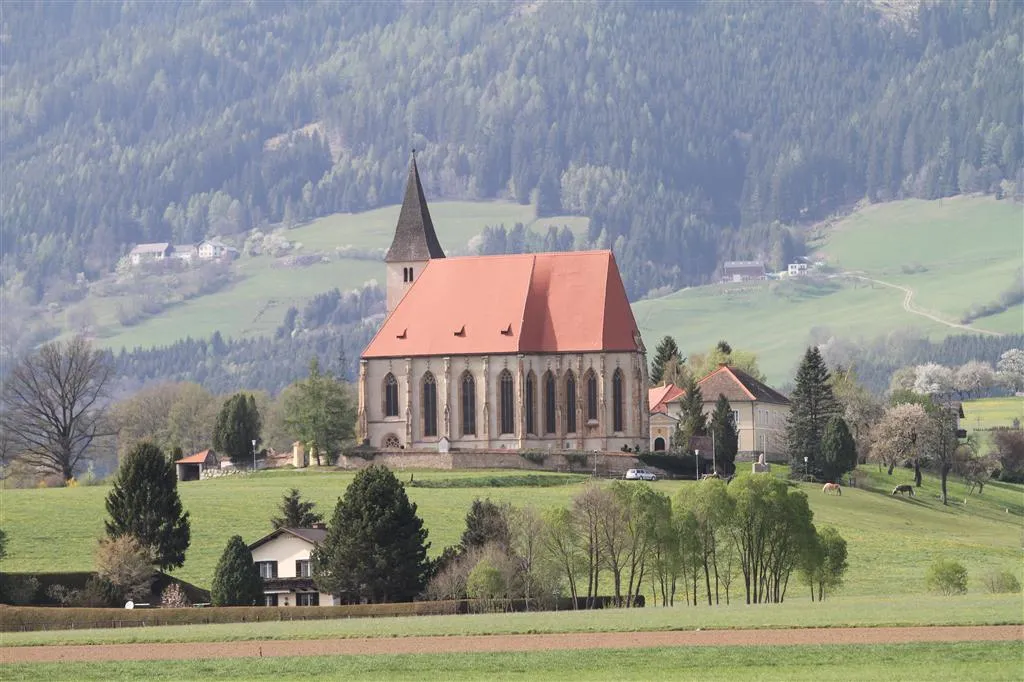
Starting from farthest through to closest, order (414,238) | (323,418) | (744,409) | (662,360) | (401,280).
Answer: (662,360) → (414,238) → (401,280) → (744,409) → (323,418)

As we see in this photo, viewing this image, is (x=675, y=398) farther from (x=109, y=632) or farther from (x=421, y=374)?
(x=109, y=632)

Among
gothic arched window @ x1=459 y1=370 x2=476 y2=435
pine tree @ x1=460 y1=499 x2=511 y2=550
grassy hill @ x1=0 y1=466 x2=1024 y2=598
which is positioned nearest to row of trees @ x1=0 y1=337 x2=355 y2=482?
grassy hill @ x1=0 y1=466 x2=1024 y2=598

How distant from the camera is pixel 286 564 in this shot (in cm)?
8281

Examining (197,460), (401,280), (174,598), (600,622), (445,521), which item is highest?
(401,280)

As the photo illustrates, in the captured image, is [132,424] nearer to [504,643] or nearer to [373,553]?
[373,553]

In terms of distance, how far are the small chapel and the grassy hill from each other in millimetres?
11128

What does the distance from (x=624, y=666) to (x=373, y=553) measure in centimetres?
2529

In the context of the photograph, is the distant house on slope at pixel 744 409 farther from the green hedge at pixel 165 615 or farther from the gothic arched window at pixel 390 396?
the green hedge at pixel 165 615

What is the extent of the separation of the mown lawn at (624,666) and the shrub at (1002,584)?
23764mm

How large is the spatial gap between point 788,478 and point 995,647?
71.2 m

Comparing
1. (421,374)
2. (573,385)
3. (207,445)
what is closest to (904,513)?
(573,385)

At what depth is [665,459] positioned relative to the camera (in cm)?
12012

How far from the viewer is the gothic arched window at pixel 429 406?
12838 centimetres

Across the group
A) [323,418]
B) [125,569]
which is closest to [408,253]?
[323,418]
